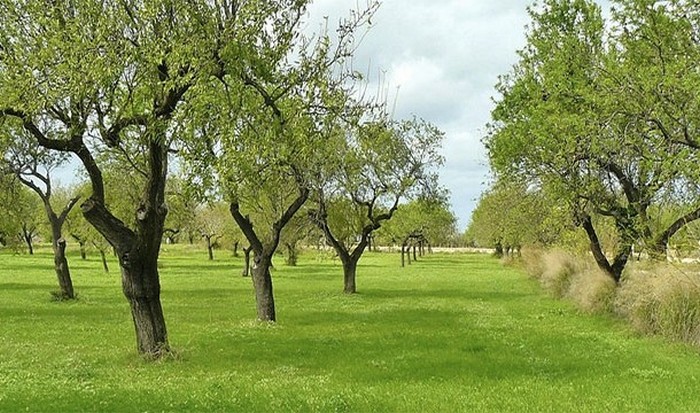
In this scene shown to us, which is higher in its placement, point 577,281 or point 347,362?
point 577,281

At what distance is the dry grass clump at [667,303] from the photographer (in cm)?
1878

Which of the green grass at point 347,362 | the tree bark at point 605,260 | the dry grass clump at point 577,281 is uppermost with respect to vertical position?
the tree bark at point 605,260

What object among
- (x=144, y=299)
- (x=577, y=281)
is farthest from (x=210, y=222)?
(x=144, y=299)

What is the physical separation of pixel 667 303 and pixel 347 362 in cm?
969

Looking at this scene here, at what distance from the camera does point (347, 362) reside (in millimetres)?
17109

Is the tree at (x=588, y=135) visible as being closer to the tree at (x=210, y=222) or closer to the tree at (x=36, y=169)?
the tree at (x=36, y=169)

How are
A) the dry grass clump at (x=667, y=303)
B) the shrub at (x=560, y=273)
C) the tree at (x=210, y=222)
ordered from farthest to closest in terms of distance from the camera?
the tree at (x=210, y=222), the shrub at (x=560, y=273), the dry grass clump at (x=667, y=303)

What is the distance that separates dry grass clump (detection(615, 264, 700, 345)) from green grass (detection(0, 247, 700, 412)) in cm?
60

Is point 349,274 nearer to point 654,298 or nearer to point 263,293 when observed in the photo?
point 263,293

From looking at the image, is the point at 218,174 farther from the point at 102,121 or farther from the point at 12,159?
the point at 12,159

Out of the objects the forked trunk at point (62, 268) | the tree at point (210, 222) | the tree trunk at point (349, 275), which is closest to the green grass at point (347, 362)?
the forked trunk at point (62, 268)

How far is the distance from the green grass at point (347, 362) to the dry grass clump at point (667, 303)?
595 millimetres

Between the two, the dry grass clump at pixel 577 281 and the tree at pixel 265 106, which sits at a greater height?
the tree at pixel 265 106

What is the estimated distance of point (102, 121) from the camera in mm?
17109
